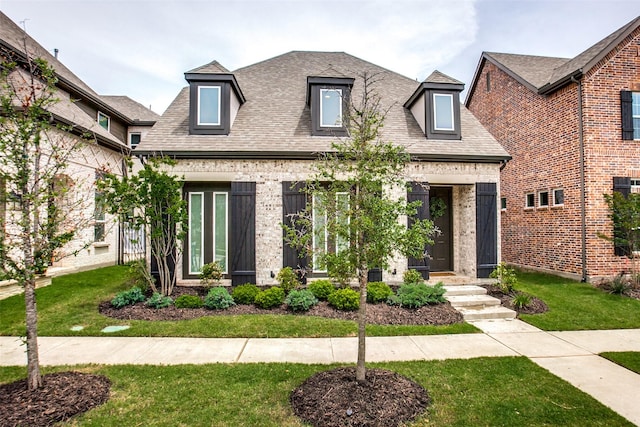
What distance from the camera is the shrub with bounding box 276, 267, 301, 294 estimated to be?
318 inches

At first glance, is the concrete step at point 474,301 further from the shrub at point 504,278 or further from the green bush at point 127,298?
the green bush at point 127,298

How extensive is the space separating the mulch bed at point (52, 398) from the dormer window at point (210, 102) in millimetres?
6863

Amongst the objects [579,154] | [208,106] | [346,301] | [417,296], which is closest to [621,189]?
[579,154]

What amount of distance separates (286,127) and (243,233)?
3388mm

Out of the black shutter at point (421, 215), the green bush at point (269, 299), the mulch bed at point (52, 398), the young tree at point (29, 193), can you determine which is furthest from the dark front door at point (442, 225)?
the young tree at point (29, 193)

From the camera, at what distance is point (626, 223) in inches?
364

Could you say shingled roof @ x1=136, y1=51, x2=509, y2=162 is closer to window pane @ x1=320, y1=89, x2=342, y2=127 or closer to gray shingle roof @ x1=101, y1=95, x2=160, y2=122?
window pane @ x1=320, y1=89, x2=342, y2=127

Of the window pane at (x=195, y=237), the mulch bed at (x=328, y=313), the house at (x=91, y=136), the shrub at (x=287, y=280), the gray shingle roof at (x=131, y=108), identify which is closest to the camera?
the mulch bed at (x=328, y=313)

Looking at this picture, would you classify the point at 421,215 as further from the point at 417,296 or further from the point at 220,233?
the point at 220,233

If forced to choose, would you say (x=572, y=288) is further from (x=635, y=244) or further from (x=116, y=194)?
(x=116, y=194)

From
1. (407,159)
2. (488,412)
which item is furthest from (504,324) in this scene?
(407,159)

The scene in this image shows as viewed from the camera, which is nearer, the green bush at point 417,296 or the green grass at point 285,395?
the green grass at point 285,395

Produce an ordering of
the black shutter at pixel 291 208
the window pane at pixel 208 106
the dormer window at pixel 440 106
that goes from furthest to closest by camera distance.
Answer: the dormer window at pixel 440 106
the window pane at pixel 208 106
the black shutter at pixel 291 208

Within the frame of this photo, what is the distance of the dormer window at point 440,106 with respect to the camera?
32.6 ft
